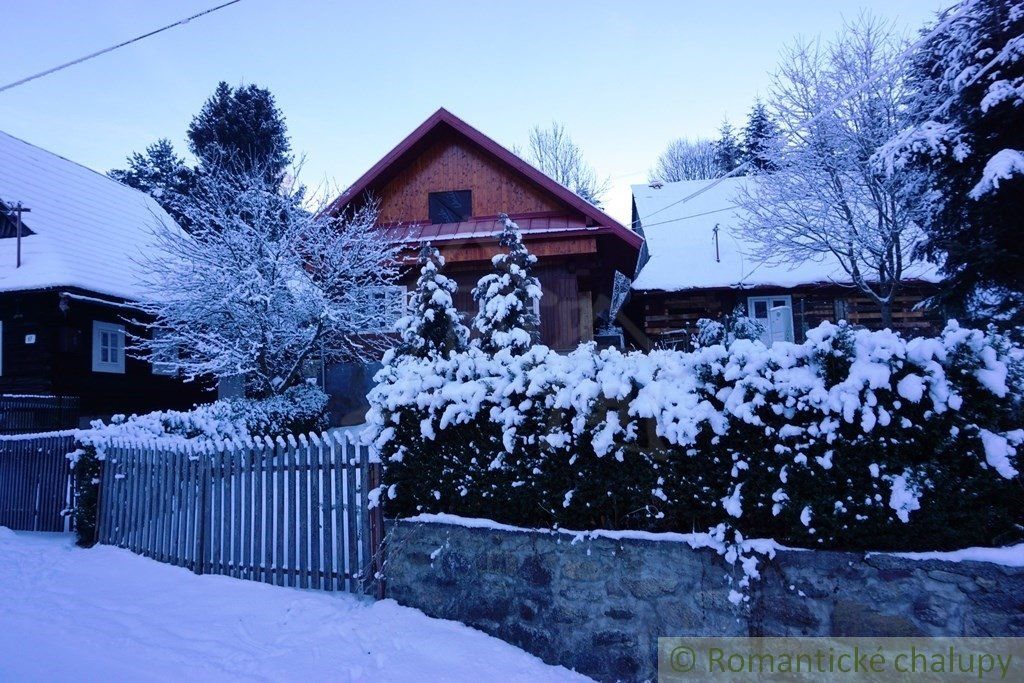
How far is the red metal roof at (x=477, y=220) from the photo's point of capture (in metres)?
14.2

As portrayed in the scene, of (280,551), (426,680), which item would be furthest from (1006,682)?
(280,551)

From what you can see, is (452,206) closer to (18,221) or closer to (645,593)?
(18,221)

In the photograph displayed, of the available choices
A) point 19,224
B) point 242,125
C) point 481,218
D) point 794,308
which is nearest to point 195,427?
point 481,218

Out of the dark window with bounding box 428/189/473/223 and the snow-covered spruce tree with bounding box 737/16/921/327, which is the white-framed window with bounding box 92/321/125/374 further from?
the snow-covered spruce tree with bounding box 737/16/921/327

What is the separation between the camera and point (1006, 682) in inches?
133

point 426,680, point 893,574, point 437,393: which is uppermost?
point 437,393

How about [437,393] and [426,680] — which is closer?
[426,680]

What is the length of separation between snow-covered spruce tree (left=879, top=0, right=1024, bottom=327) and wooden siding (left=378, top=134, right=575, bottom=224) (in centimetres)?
785

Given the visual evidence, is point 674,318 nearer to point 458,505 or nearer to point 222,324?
point 222,324

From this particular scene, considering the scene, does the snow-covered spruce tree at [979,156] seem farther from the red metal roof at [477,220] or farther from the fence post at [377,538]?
the fence post at [377,538]

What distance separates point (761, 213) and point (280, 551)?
1457cm

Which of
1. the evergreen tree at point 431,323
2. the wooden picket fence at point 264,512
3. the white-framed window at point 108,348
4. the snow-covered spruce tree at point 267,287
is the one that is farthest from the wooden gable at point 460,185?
the wooden picket fence at point 264,512

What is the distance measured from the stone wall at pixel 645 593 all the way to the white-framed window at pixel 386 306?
9485 mm

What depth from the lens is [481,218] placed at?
15352mm
